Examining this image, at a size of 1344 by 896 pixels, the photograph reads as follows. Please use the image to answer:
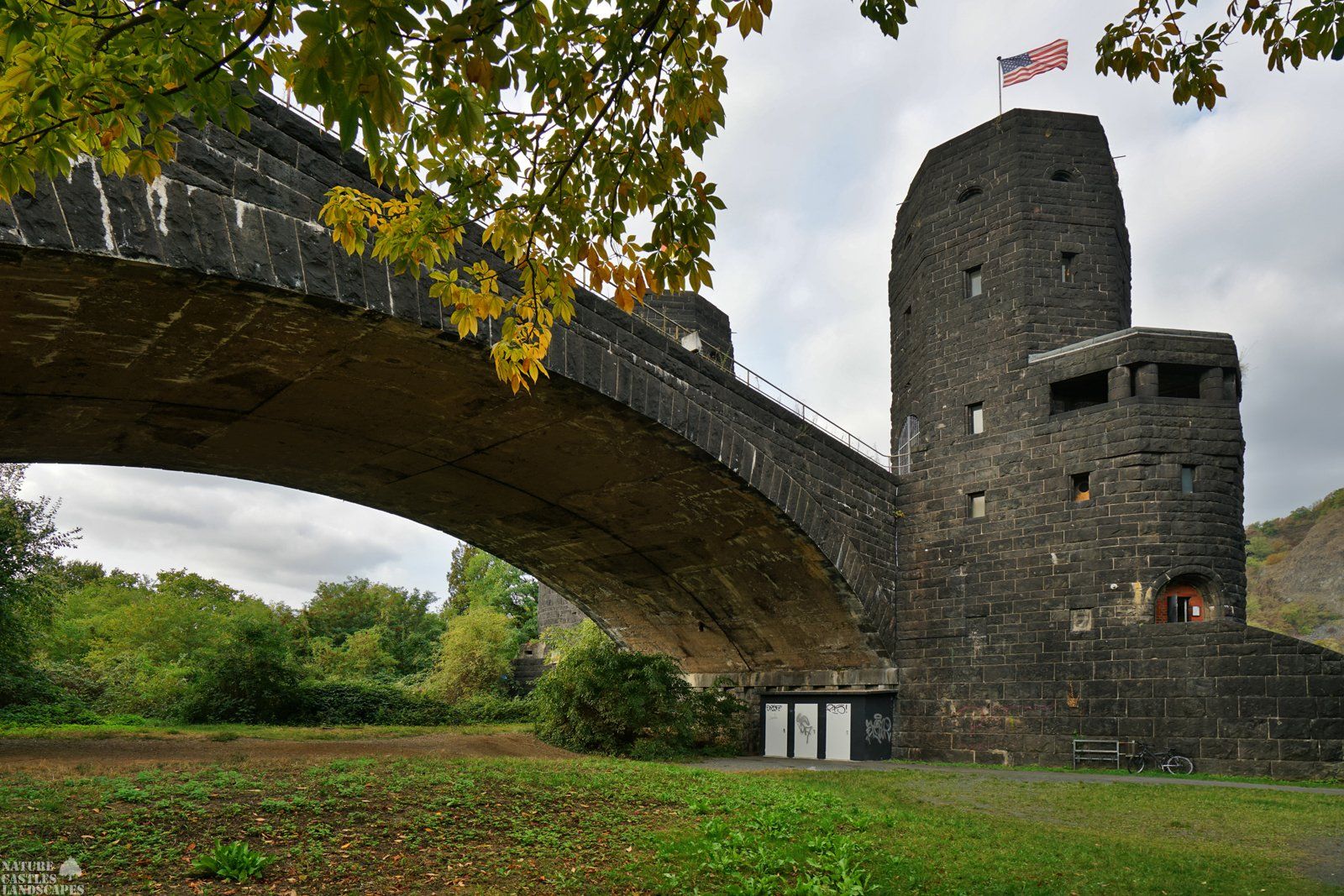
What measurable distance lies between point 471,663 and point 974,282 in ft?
75.3

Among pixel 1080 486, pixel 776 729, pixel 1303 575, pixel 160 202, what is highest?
pixel 160 202

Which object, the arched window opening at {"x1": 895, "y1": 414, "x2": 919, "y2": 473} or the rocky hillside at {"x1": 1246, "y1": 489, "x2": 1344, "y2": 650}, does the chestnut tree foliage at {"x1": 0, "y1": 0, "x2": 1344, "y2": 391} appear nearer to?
the arched window opening at {"x1": 895, "y1": 414, "x2": 919, "y2": 473}

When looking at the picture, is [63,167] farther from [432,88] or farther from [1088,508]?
[1088,508]

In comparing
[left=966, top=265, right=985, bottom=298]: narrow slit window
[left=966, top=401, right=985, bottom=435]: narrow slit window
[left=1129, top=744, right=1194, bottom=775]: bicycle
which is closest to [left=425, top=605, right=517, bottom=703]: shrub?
[left=966, top=401, right=985, bottom=435]: narrow slit window

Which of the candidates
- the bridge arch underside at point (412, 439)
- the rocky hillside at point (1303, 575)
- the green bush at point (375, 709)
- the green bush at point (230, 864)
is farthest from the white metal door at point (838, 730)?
the rocky hillside at point (1303, 575)

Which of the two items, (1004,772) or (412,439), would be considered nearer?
(412,439)

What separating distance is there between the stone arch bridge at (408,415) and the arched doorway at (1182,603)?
514 cm

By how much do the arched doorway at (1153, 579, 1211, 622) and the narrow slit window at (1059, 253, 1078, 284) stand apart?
647 centimetres

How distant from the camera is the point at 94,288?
25.4 ft

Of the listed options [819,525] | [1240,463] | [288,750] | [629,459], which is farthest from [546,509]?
[1240,463]

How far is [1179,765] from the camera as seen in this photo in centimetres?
1505

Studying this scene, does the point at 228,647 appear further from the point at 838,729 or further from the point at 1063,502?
the point at 1063,502

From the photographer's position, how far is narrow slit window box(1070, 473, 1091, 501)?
1719 cm

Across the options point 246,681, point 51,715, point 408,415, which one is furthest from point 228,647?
point 408,415
